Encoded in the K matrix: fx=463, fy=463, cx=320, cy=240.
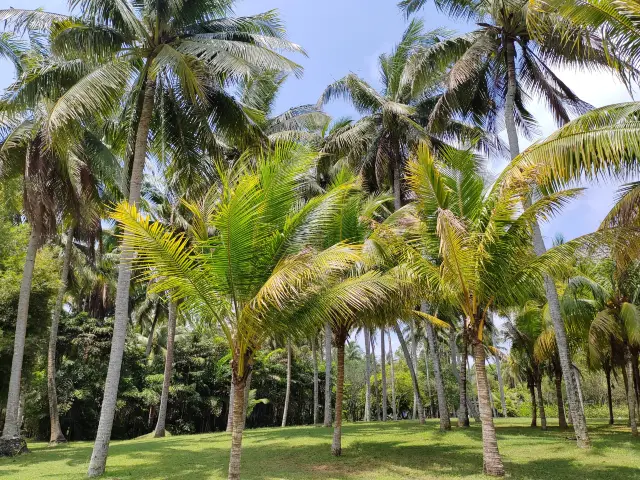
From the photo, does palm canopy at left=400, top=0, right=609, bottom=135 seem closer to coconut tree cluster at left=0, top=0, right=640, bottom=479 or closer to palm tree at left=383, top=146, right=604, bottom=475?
coconut tree cluster at left=0, top=0, right=640, bottom=479

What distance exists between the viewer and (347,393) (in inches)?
1607

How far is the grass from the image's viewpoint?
9125 millimetres

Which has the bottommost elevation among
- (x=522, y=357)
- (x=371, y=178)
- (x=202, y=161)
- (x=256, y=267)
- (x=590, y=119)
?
(x=522, y=357)

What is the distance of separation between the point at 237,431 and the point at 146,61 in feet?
30.5

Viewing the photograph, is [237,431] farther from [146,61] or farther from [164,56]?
[146,61]

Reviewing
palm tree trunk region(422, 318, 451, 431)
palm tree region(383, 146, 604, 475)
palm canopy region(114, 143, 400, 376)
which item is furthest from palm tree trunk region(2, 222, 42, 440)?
palm tree trunk region(422, 318, 451, 431)

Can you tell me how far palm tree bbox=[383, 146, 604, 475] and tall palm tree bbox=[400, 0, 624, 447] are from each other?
14.4ft

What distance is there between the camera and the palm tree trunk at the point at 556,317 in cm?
1184

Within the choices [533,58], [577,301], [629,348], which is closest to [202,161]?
[533,58]

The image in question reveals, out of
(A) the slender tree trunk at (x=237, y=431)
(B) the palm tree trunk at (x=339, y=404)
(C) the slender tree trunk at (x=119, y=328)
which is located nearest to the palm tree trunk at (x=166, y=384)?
(C) the slender tree trunk at (x=119, y=328)

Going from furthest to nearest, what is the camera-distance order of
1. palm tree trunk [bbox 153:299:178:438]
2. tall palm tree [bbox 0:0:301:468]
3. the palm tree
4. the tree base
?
1. palm tree trunk [bbox 153:299:178:438]
2. the tree base
3. tall palm tree [bbox 0:0:301:468]
4. the palm tree

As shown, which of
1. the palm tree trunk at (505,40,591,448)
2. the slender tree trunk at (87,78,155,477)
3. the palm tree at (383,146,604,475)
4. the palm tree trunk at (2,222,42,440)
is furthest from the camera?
the palm tree trunk at (2,222,42,440)

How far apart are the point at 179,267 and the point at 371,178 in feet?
46.7

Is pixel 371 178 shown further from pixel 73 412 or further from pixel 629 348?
pixel 73 412
